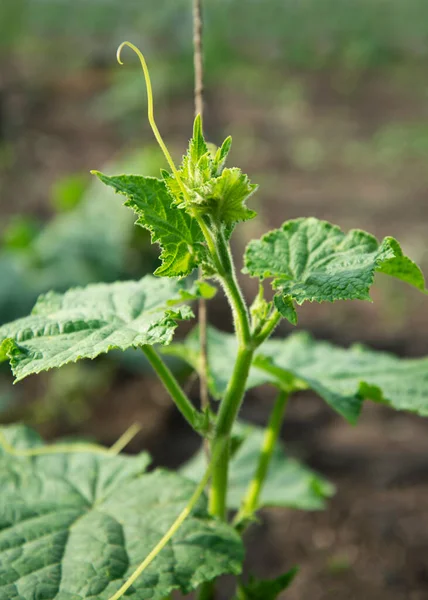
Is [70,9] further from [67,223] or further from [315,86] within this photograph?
[67,223]

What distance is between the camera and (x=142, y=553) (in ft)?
4.49

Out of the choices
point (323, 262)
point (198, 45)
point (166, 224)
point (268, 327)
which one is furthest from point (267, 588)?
point (198, 45)

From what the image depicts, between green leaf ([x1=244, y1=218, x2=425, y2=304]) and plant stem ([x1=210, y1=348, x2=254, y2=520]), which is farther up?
green leaf ([x1=244, y1=218, x2=425, y2=304])

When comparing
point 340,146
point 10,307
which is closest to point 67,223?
point 10,307

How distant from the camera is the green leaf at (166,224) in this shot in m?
1.27

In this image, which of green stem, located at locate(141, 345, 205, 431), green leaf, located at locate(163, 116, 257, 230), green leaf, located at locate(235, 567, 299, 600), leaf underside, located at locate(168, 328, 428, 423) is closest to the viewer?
green leaf, located at locate(163, 116, 257, 230)

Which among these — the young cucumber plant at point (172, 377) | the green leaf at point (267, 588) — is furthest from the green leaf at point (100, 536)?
the green leaf at point (267, 588)

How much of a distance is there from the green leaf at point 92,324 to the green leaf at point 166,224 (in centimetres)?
8

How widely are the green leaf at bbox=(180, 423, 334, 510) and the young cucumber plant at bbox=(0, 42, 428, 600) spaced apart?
38cm

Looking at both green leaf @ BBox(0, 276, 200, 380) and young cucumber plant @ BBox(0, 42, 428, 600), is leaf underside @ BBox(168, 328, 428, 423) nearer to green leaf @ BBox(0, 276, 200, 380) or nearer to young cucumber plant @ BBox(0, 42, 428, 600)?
young cucumber plant @ BBox(0, 42, 428, 600)

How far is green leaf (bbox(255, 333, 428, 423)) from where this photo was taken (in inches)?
59.6

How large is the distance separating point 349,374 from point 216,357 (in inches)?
13.9

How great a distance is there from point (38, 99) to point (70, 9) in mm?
3942

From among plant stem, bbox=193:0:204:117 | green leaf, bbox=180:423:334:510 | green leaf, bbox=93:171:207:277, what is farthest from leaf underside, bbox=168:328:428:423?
plant stem, bbox=193:0:204:117
